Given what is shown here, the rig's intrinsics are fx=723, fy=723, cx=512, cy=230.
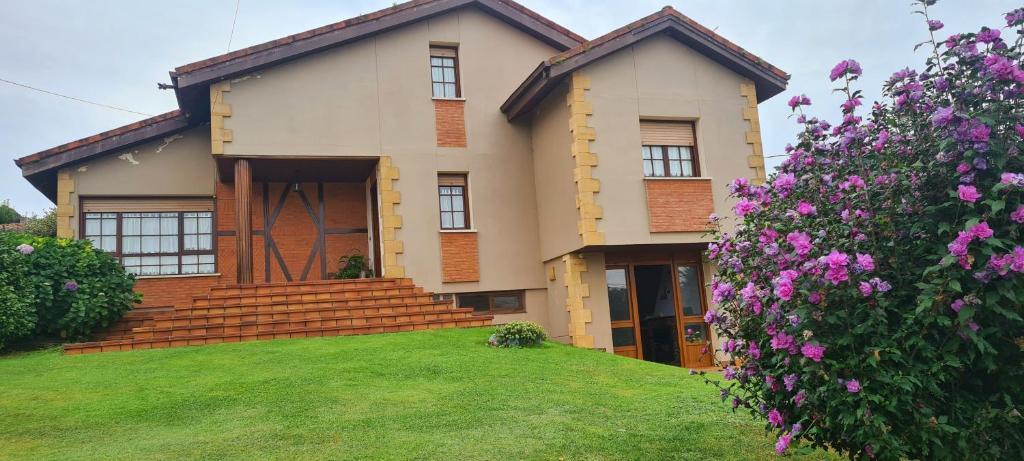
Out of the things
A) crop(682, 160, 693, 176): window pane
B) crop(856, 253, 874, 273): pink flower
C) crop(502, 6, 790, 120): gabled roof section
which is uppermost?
crop(502, 6, 790, 120): gabled roof section

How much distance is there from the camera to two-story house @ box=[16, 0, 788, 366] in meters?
13.5

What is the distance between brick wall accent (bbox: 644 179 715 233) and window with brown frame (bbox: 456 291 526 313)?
3464mm

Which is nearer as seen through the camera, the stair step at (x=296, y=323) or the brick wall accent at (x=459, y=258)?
the stair step at (x=296, y=323)

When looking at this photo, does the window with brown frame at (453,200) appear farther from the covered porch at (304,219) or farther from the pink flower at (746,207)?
the pink flower at (746,207)

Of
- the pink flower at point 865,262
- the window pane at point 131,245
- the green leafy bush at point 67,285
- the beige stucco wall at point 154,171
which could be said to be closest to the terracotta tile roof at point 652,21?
the beige stucco wall at point 154,171

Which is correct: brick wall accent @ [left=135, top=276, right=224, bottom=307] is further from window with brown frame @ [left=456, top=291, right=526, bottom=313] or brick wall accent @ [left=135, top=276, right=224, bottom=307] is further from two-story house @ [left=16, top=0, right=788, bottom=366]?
window with brown frame @ [left=456, top=291, right=526, bottom=313]

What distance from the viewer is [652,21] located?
13750 millimetres

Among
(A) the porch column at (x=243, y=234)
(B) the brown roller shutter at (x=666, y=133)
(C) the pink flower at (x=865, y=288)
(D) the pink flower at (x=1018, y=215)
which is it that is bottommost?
(C) the pink flower at (x=865, y=288)

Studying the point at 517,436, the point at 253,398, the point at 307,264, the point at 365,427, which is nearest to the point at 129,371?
the point at 253,398

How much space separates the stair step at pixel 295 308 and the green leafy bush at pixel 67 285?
89 centimetres

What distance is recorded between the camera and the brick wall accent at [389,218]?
14227 millimetres

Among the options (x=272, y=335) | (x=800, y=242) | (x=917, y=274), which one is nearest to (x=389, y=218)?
(x=272, y=335)

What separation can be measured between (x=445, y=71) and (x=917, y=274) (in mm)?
12590

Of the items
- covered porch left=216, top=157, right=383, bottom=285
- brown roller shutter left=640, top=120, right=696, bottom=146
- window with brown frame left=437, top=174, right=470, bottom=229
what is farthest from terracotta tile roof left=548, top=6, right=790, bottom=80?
covered porch left=216, top=157, right=383, bottom=285
